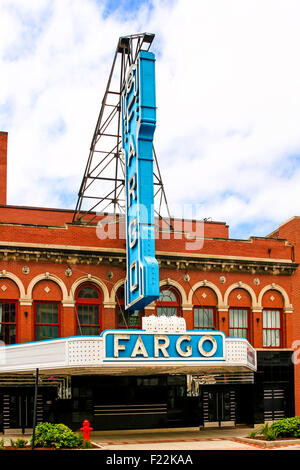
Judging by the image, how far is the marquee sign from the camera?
2830 centimetres

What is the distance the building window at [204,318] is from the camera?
37.2 m

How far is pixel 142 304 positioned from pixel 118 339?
10.8 feet

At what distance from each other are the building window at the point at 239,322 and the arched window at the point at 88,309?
7.74m

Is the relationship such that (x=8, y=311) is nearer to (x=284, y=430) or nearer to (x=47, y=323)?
(x=47, y=323)

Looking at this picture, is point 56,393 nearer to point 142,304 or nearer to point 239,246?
point 142,304

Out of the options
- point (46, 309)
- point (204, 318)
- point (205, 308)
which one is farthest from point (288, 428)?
point (46, 309)

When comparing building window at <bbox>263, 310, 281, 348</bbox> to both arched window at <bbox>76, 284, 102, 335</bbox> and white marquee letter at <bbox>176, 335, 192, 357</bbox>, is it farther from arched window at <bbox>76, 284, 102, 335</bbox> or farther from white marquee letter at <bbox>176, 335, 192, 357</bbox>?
white marquee letter at <bbox>176, 335, 192, 357</bbox>

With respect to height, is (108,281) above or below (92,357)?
above

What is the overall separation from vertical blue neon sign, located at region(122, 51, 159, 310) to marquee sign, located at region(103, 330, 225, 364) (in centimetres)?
196

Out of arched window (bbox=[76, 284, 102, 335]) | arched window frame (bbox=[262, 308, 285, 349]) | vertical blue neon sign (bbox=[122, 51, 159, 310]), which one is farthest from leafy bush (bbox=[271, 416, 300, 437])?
arched window (bbox=[76, 284, 102, 335])

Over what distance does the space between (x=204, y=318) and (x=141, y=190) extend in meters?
10.1

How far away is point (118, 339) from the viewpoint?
2834cm
